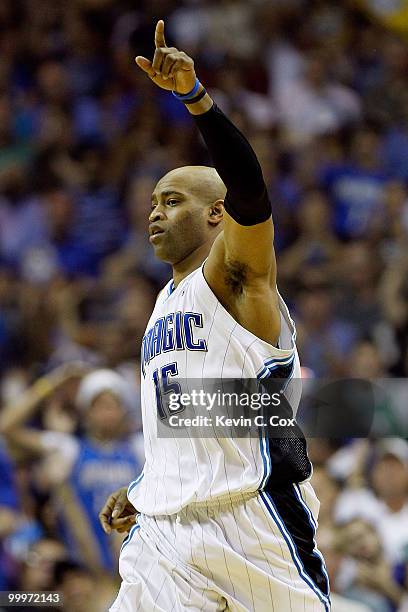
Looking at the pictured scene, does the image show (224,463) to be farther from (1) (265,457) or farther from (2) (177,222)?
(2) (177,222)

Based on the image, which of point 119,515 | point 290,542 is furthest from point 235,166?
point 119,515

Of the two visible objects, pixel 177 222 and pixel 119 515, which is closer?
pixel 177 222

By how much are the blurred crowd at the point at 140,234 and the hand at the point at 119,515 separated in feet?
5.20

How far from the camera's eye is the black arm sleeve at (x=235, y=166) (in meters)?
3.50

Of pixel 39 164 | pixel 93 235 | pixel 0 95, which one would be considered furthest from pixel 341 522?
pixel 0 95

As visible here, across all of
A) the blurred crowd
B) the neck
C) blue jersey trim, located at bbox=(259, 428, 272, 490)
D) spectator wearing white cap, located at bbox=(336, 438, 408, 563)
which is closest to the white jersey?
blue jersey trim, located at bbox=(259, 428, 272, 490)

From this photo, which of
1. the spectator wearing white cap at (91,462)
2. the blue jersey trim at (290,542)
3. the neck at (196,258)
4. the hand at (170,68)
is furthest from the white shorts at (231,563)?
the spectator wearing white cap at (91,462)

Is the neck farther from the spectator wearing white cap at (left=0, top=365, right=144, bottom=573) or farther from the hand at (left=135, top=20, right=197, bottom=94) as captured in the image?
the spectator wearing white cap at (left=0, top=365, right=144, bottom=573)

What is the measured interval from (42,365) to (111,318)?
2.21ft

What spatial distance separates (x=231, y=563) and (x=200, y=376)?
2.17 feet

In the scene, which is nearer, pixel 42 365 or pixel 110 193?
pixel 42 365

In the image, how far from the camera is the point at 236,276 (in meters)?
3.73

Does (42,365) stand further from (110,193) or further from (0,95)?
(0,95)

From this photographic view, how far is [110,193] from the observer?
9.71m
